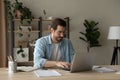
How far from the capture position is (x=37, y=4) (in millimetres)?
5234

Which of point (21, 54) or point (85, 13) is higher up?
point (85, 13)

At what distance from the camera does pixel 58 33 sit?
3053mm

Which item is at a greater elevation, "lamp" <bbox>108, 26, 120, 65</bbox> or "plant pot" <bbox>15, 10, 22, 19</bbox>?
"plant pot" <bbox>15, 10, 22, 19</bbox>

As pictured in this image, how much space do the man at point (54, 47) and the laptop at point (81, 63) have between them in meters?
0.31

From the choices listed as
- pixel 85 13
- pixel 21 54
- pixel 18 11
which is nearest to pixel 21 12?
pixel 18 11

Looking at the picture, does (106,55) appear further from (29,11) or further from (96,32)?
(29,11)

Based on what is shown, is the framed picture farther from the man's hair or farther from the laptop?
the laptop

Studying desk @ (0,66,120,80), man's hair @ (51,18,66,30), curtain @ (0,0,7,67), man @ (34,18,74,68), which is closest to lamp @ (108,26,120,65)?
man @ (34,18,74,68)

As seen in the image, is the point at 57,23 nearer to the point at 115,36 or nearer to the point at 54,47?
the point at 54,47

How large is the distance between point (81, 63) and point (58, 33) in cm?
66

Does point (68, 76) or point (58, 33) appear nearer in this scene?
point (68, 76)

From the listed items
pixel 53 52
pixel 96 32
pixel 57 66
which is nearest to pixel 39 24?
pixel 96 32

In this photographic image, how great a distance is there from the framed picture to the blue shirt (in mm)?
1954

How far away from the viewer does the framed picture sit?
4.97m
